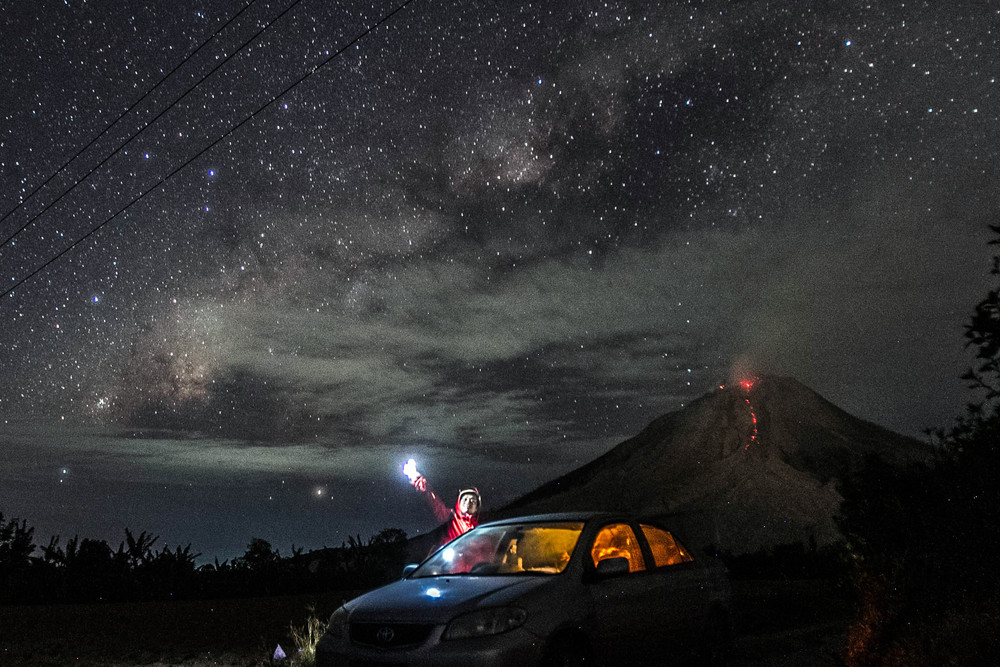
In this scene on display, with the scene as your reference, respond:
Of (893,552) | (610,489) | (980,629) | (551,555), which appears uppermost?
(610,489)

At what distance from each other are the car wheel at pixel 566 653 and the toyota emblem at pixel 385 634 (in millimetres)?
1007

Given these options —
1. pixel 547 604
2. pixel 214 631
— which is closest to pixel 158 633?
pixel 214 631

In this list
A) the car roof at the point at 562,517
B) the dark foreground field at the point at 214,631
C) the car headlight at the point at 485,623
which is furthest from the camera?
the dark foreground field at the point at 214,631

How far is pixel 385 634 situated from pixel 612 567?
166 cm

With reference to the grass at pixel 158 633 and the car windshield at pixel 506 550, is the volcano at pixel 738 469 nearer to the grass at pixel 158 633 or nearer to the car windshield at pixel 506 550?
the grass at pixel 158 633

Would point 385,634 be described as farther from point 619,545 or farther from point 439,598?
point 619,545

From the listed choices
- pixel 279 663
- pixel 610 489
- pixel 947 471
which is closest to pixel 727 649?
pixel 947 471

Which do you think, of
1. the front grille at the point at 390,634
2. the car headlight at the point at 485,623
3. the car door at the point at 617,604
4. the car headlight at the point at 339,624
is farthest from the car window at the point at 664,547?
the car headlight at the point at 339,624

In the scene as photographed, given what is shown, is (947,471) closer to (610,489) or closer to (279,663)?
(279,663)

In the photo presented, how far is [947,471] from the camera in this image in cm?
877

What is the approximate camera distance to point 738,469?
86562 millimetres

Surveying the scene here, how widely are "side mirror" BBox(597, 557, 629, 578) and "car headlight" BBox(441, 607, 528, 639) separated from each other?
30.2 inches

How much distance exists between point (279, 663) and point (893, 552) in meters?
6.52

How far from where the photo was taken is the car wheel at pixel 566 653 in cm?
532
